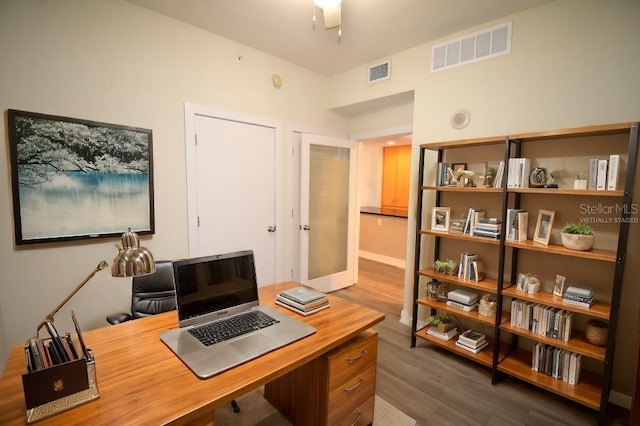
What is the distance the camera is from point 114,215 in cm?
235

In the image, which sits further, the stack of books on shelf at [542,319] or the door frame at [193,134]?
the door frame at [193,134]

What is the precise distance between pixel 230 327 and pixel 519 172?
2252 mm

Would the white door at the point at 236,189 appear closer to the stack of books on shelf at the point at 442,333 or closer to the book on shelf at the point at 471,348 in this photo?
the stack of books on shelf at the point at 442,333

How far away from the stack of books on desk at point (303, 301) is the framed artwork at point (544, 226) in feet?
5.55

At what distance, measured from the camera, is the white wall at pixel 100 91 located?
198 cm

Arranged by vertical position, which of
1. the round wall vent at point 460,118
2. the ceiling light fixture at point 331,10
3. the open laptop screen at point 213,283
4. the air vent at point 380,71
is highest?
the air vent at point 380,71

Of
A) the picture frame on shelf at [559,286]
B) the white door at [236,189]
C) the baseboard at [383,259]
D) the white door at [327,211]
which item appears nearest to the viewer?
the picture frame on shelf at [559,286]

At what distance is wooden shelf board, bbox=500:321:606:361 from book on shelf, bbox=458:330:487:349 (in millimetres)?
286

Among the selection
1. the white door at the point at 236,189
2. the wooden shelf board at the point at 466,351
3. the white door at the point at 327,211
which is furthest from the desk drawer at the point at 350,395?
the white door at the point at 327,211

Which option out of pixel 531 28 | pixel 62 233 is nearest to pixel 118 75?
pixel 62 233

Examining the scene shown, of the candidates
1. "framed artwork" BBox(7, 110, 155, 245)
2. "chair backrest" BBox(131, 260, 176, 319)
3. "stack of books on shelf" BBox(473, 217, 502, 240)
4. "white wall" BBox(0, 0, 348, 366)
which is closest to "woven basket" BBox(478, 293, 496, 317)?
"stack of books on shelf" BBox(473, 217, 502, 240)

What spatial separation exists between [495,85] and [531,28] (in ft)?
1.46

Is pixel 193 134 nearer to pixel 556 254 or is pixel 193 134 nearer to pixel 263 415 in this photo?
pixel 263 415

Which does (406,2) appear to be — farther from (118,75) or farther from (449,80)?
(118,75)
